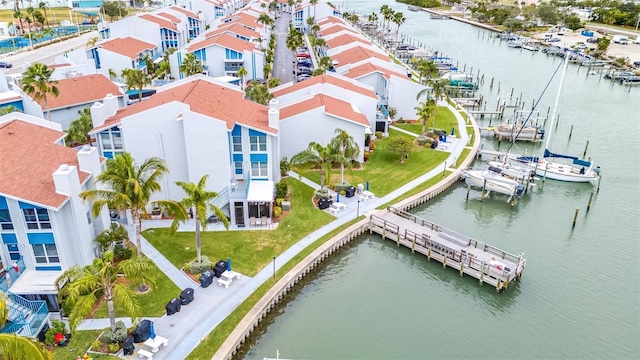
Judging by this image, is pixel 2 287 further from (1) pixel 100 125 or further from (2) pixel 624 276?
(2) pixel 624 276

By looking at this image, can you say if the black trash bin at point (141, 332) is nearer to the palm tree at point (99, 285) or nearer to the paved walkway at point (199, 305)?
the paved walkway at point (199, 305)

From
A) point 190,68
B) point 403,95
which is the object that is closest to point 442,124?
point 403,95

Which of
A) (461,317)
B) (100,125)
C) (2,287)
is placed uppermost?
(100,125)

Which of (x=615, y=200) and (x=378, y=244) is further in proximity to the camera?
(x=615, y=200)

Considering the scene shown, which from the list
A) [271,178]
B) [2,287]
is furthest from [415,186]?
[2,287]

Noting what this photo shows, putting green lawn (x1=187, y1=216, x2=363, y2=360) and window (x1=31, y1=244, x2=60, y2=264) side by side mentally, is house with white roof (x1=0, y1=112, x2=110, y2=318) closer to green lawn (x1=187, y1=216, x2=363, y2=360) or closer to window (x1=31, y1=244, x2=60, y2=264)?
window (x1=31, y1=244, x2=60, y2=264)
